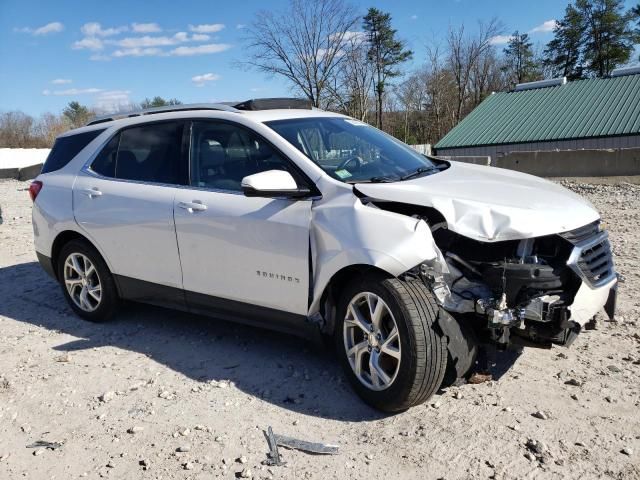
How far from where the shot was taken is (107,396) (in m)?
3.85

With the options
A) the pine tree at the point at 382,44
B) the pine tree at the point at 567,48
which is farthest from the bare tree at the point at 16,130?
the pine tree at the point at 567,48

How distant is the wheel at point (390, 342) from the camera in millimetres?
3164

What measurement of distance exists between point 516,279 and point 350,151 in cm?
161

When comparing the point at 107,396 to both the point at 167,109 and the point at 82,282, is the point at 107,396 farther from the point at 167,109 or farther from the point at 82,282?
the point at 167,109

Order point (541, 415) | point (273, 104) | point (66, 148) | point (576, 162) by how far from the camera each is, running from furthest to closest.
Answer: point (576, 162)
point (66, 148)
point (273, 104)
point (541, 415)

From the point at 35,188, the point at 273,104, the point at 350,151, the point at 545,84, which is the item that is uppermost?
the point at 545,84

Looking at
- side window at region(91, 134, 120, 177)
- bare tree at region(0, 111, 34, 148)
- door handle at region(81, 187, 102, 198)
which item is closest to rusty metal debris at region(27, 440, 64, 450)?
door handle at region(81, 187, 102, 198)

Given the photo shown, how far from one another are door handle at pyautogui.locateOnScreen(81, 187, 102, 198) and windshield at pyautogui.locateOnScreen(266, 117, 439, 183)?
180 centimetres

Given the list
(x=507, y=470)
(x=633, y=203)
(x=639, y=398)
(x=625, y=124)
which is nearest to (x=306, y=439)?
(x=507, y=470)

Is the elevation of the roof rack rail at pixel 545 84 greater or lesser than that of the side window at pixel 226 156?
greater

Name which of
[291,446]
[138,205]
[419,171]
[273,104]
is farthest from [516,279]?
[138,205]

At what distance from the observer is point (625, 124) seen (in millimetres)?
24719

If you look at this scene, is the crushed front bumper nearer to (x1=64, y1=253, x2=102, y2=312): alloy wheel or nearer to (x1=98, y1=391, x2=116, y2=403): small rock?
(x1=98, y1=391, x2=116, y2=403): small rock

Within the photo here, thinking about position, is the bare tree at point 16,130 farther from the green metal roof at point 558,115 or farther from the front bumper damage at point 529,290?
the front bumper damage at point 529,290
